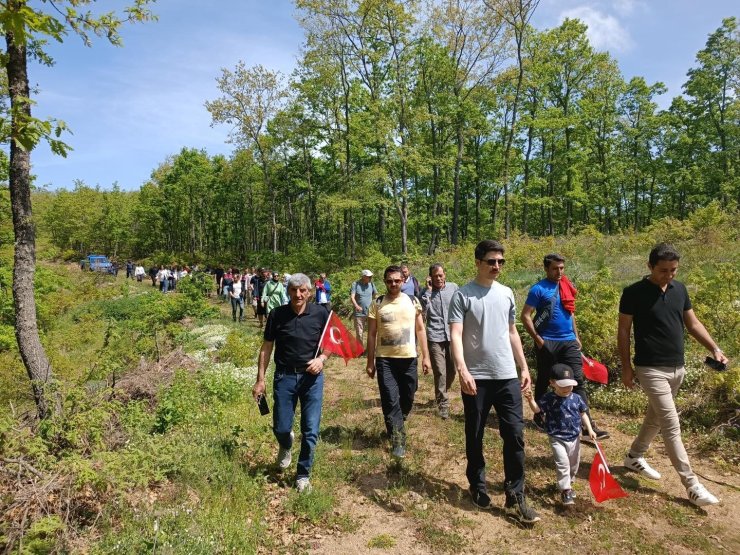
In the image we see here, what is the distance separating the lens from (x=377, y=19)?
23.0 meters

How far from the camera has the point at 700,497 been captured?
375 cm

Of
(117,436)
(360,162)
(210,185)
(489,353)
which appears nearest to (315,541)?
(489,353)

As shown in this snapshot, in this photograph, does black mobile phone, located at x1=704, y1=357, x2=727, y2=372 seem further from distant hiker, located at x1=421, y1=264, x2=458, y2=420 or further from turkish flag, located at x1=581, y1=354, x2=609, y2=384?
distant hiker, located at x1=421, y1=264, x2=458, y2=420

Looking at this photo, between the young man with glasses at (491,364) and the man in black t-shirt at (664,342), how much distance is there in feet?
3.92

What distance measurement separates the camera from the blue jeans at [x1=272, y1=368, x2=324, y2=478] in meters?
4.16

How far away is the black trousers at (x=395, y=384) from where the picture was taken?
4742 mm

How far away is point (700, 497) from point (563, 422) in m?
1.30

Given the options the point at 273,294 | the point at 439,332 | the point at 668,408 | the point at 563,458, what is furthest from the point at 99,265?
the point at 668,408

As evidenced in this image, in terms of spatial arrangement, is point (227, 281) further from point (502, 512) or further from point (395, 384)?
point (502, 512)

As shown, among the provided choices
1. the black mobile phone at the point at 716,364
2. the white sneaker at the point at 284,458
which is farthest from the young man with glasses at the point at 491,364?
the white sneaker at the point at 284,458

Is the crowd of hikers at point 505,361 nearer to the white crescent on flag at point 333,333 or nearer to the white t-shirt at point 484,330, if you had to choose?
the white t-shirt at point 484,330

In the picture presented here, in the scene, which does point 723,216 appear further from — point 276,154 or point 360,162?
point 276,154

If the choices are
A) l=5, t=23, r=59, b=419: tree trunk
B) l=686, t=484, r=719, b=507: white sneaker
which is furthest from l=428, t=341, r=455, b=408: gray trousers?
l=5, t=23, r=59, b=419: tree trunk

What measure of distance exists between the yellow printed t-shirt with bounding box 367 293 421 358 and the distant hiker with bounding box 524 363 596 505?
4.66 feet
